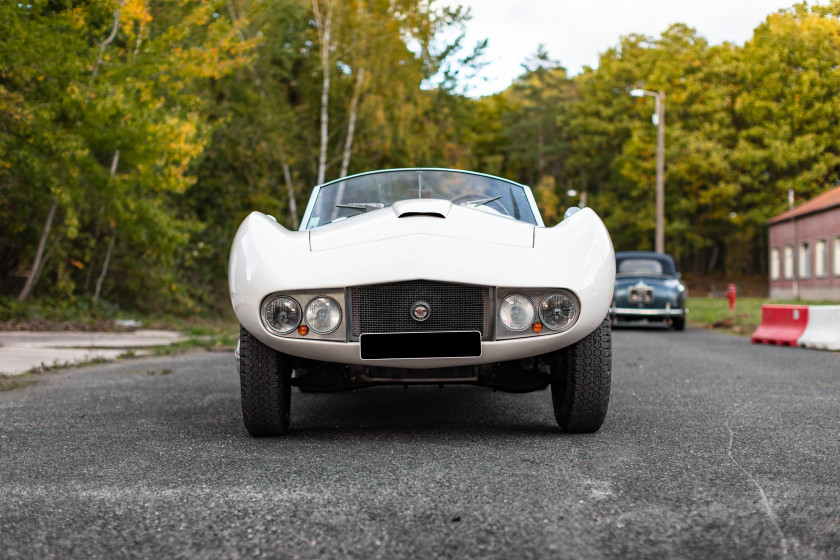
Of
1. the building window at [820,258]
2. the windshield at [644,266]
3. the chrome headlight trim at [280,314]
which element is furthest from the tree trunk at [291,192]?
the chrome headlight trim at [280,314]

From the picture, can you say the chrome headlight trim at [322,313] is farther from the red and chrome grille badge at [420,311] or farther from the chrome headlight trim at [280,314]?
the red and chrome grille badge at [420,311]

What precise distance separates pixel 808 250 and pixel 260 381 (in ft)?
118

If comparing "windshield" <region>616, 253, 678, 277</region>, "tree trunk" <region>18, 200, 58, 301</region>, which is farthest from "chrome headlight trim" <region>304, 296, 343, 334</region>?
"windshield" <region>616, 253, 678, 277</region>

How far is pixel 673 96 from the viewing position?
38.7 metres

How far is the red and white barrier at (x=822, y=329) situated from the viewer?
10.2 meters

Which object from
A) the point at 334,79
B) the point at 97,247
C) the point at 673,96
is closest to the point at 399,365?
the point at 97,247

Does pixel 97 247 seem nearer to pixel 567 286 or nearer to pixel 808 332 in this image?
pixel 808 332

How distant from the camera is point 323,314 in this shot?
3.72 m

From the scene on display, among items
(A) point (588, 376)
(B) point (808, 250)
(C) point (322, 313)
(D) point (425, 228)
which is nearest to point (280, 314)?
(C) point (322, 313)

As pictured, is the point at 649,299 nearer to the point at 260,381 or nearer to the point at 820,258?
the point at 260,381

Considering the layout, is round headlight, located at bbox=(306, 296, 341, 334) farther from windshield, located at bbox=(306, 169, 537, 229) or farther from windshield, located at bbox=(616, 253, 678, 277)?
windshield, located at bbox=(616, 253, 678, 277)

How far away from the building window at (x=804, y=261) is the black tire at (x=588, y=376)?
34654 millimetres

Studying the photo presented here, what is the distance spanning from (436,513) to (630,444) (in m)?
1.52

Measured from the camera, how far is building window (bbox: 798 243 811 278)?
3509 centimetres
